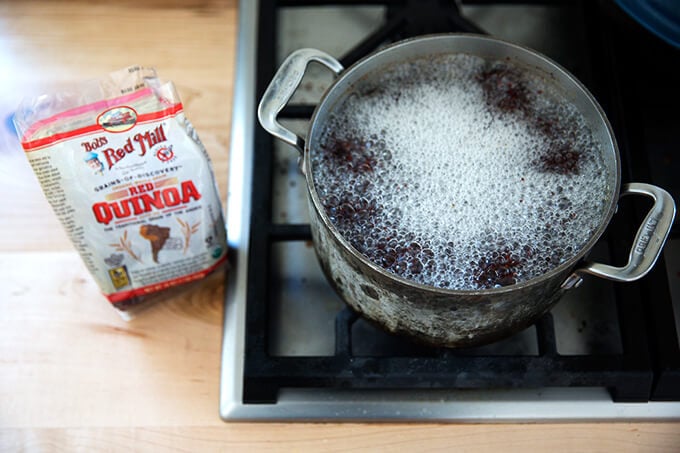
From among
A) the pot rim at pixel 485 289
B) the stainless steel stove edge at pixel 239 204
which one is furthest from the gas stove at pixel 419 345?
the pot rim at pixel 485 289

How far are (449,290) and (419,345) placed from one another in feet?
0.54

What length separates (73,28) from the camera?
820 millimetres

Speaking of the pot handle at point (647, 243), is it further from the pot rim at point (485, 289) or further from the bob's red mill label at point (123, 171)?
the bob's red mill label at point (123, 171)

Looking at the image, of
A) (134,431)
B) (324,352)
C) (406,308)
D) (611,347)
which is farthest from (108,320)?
(611,347)

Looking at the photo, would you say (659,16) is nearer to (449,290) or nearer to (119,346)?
(449,290)

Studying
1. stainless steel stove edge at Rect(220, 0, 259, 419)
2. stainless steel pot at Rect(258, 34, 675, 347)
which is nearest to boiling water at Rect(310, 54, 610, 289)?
stainless steel pot at Rect(258, 34, 675, 347)

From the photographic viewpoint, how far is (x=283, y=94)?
0.58 meters

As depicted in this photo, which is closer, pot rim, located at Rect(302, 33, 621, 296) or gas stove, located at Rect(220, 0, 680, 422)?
pot rim, located at Rect(302, 33, 621, 296)

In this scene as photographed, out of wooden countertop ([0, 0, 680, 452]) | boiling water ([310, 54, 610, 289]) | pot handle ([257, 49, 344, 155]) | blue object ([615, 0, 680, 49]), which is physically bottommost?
wooden countertop ([0, 0, 680, 452])

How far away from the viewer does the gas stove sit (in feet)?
2.06

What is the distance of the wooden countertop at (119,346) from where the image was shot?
0.64 m

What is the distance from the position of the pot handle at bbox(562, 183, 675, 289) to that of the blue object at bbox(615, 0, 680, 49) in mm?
178

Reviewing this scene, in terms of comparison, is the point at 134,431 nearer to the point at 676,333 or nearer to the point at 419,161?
the point at 419,161

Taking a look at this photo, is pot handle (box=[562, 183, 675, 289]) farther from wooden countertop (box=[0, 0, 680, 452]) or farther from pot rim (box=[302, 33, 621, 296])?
wooden countertop (box=[0, 0, 680, 452])
